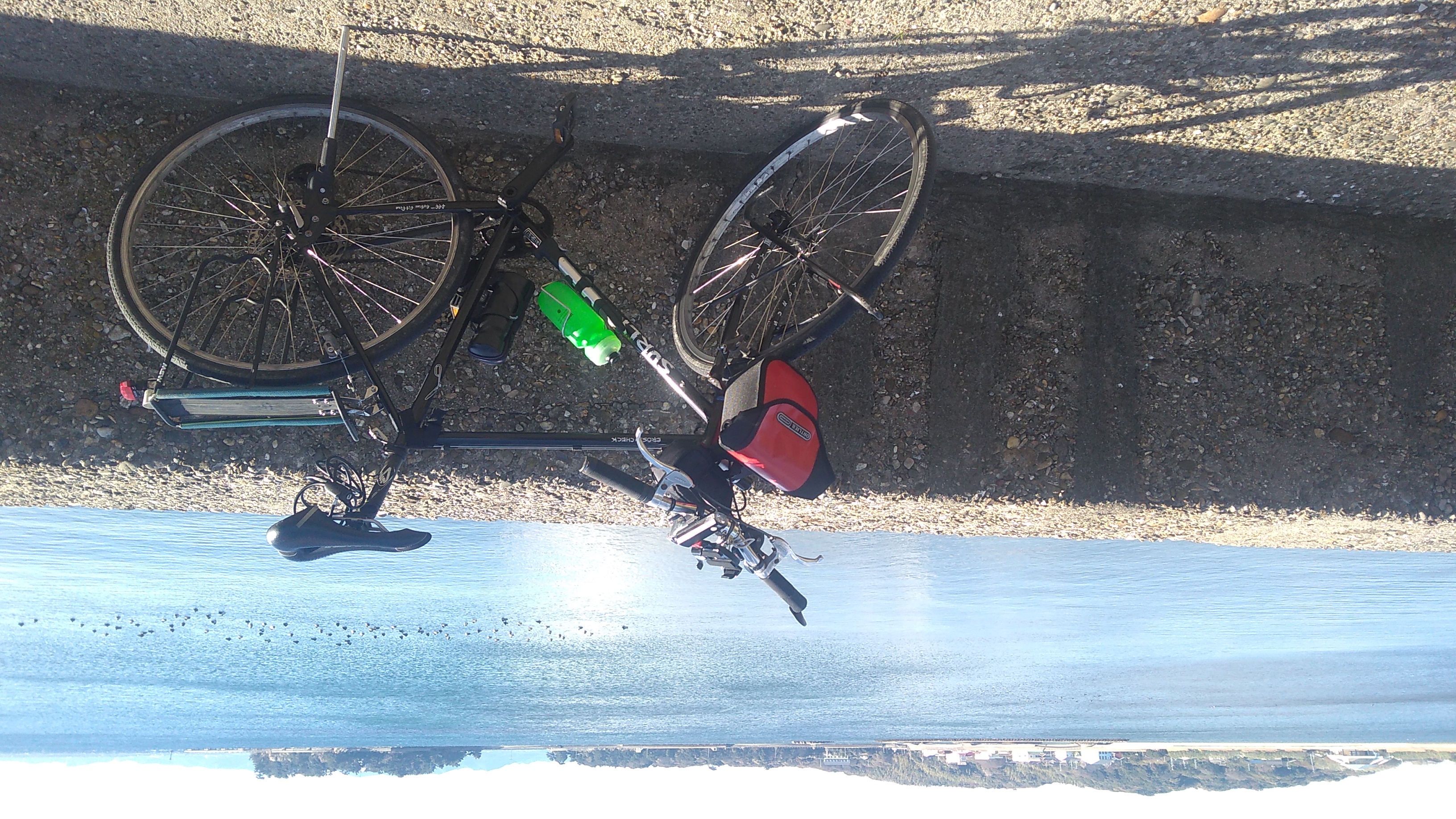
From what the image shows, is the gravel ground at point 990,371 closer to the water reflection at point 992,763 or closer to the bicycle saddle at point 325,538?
the bicycle saddle at point 325,538

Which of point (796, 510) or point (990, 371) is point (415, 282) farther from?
point (990, 371)

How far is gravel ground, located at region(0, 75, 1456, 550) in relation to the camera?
2.63 metres

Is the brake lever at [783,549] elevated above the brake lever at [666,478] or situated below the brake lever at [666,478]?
below

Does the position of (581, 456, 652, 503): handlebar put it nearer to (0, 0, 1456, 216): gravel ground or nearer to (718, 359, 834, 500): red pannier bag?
(718, 359, 834, 500): red pannier bag

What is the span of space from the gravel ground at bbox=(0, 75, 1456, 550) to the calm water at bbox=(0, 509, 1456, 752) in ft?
3.60

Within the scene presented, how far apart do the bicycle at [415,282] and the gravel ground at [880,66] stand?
21 centimetres

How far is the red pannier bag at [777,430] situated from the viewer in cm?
191

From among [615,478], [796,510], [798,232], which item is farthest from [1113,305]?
[615,478]

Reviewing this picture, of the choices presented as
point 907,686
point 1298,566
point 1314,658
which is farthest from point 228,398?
point 1314,658

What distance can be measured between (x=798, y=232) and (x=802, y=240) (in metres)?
0.15

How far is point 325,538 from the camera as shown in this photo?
1.88m

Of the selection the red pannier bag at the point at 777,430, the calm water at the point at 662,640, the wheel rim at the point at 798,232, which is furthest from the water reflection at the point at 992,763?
the red pannier bag at the point at 777,430

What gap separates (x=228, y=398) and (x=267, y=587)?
2.66 metres

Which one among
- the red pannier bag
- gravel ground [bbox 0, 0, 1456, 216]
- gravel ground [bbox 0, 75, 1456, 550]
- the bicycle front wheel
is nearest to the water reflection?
gravel ground [bbox 0, 75, 1456, 550]
